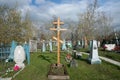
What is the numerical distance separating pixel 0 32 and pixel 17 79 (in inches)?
686

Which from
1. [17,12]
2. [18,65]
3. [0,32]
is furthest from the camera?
[17,12]

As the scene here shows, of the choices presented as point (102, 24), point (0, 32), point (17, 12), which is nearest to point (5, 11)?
point (17, 12)

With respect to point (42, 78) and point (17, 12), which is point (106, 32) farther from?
point (42, 78)

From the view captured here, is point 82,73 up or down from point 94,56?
down

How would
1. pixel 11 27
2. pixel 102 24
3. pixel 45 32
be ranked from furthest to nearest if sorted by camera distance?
pixel 45 32 → pixel 102 24 → pixel 11 27

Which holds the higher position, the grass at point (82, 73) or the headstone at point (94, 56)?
the headstone at point (94, 56)

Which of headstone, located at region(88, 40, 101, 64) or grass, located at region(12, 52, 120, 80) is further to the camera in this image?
headstone, located at region(88, 40, 101, 64)

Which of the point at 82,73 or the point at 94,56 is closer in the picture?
the point at 82,73

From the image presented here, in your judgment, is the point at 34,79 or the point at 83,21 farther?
the point at 83,21

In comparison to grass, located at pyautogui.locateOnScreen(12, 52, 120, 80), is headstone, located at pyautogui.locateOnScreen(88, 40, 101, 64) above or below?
above

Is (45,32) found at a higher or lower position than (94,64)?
higher

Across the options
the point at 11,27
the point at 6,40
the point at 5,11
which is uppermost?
the point at 5,11

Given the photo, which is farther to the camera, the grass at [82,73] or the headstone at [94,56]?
the headstone at [94,56]

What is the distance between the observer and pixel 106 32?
51812mm
